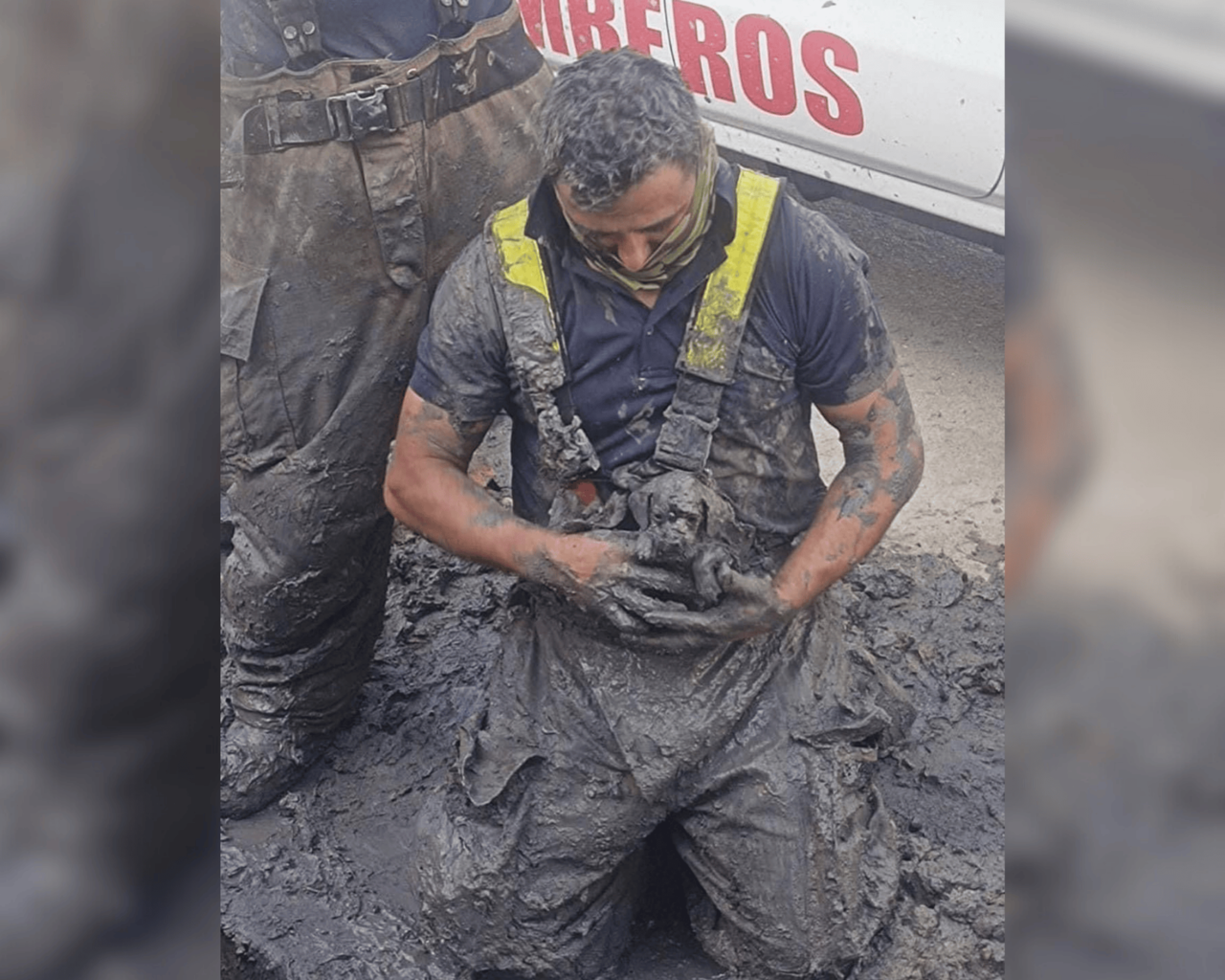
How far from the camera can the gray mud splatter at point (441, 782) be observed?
3.15 m

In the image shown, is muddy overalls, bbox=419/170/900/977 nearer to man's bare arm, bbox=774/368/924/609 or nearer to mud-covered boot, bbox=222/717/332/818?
man's bare arm, bbox=774/368/924/609

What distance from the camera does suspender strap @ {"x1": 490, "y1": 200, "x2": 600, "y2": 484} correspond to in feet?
9.22

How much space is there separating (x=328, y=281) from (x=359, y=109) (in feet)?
1.31

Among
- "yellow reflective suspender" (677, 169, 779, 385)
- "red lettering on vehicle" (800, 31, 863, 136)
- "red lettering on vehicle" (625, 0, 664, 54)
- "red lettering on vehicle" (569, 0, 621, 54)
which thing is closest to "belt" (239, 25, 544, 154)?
"yellow reflective suspender" (677, 169, 779, 385)

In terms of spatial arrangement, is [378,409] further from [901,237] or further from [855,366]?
[901,237]

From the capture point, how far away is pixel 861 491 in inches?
115

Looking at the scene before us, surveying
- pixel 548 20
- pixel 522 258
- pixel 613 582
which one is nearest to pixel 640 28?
pixel 548 20

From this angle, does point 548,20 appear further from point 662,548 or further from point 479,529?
point 662,548

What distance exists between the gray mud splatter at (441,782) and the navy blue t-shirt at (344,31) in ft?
5.26

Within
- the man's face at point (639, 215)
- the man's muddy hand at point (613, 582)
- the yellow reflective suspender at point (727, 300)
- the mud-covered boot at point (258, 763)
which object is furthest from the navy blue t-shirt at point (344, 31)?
the mud-covered boot at point (258, 763)
